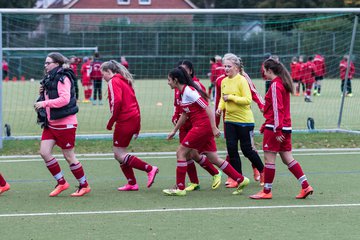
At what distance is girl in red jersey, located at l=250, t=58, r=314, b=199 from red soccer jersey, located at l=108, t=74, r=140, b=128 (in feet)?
5.82

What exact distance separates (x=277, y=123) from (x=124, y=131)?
2.07 meters

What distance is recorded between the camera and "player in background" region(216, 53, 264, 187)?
10602mm

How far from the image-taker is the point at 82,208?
9.30 meters

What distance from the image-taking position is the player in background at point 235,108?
1060cm


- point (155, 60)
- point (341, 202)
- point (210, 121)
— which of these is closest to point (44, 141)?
point (210, 121)

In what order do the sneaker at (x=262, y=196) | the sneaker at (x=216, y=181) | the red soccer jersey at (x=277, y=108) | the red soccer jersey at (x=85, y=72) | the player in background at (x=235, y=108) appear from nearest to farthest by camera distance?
the red soccer jersey at (x=277, y=108) → the sneaker at (x=262, y=196) → the player in background at (x=235, y=108) → the sneaker at (x=216, y=181) → the red soccer jersey at (x=85, y=72)

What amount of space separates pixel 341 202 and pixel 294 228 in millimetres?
1658

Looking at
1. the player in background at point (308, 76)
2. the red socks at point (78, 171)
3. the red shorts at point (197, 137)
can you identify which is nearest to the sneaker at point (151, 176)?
the red shorts at point (197, 137)

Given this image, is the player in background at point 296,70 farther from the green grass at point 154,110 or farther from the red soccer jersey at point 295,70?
the green grass at point 154,110

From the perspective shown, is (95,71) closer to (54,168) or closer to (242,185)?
(54,168)

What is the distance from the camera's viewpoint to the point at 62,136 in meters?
9.96

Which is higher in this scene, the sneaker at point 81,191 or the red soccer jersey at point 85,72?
the red soccer jersey at point 85,72

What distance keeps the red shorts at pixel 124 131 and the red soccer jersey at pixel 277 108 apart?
178 cm

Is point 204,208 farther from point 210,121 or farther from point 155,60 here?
point 155,60
